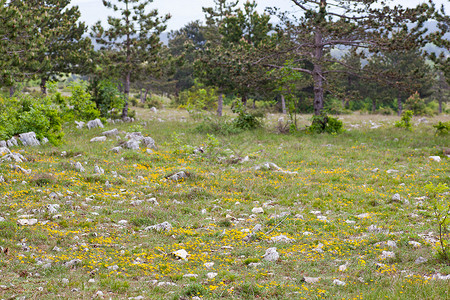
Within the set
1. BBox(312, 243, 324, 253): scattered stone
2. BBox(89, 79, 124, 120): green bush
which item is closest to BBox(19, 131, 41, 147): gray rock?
BBox(89, 79, 124, 120): green bush

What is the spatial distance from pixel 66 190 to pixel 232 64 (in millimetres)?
14041

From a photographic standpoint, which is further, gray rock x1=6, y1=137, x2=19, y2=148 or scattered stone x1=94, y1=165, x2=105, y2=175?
gray rock x1=6, y1=137, x2=19, y2=148

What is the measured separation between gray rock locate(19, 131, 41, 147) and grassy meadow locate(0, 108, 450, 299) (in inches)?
27.0

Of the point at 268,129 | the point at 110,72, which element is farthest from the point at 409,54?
the point at 110,72

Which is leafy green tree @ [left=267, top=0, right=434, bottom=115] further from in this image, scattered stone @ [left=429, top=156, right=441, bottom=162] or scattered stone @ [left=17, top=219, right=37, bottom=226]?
scattered stone @ [left=17, top=219, right=37, bottom=226]

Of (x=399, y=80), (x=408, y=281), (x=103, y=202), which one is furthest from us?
(x=399, y=80)

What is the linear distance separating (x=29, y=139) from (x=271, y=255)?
1227 cm

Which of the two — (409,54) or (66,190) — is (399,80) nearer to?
(66,190)

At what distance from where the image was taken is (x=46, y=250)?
610 cm

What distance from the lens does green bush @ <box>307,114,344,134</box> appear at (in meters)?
21.7

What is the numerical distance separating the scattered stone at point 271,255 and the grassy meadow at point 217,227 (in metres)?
0.09

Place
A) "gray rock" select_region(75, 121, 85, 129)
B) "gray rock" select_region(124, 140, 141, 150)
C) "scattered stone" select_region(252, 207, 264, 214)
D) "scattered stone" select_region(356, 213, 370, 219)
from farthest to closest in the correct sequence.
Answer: "gray rock" select_region(75, 121, 85, 129) < "gray rock" select_region(124, 140, 141, 150) < "scattered stone" select_region(252, 207, 264, 214) < "scattered stone" select_region(356, 213, 370, 219)

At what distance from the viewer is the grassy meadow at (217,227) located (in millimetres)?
5078

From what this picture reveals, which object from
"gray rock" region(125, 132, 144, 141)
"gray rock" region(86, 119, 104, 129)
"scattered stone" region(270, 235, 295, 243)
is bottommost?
"scattered stone" region(270, 235, 295, 243)
